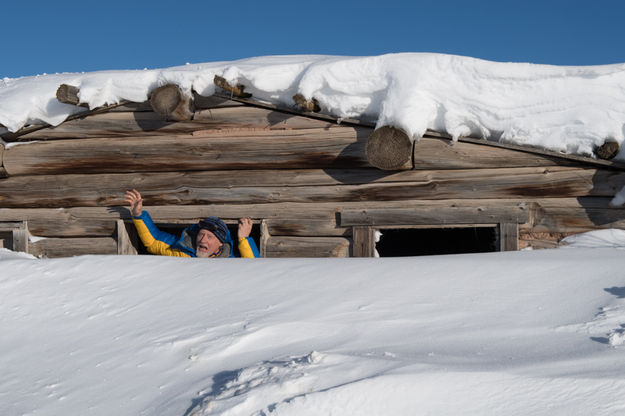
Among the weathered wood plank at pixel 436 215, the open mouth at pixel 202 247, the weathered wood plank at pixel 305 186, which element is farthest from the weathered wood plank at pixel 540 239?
the open mouth at pixel 202 247

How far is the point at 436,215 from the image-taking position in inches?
→ 209

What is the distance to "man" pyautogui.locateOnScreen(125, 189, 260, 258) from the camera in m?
5.57

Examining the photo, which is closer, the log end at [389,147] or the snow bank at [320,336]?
the snow bank at [320,336]

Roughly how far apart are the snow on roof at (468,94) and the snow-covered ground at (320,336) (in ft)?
3.63

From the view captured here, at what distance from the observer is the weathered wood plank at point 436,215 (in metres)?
5.12

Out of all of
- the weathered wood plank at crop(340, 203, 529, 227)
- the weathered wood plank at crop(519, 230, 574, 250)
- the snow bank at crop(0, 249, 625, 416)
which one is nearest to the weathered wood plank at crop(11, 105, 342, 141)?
the weathered wood plank at crop(340, 203, 529, 227)

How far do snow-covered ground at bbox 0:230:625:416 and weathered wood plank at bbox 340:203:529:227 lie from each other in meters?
0.90

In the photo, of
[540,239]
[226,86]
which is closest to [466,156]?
[540,239]

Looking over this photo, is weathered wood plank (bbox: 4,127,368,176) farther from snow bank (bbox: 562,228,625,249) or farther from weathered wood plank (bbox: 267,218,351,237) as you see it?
snow bank (bbox: 562,228,625,249)

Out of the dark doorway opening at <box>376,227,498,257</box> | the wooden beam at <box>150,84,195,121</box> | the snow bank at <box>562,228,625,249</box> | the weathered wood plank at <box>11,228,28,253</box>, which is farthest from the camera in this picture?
the dark doorway opening at <box>376,227,498,257</box>

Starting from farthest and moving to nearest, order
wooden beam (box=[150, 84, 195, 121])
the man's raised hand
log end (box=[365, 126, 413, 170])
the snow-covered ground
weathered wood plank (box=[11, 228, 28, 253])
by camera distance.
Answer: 1. weathered wood plank (box=[11, 228, 28, 253])
2. the man's raised hand
3. wooden beam (box=[150, 84, 195, 121])
4. log end (box=[365, 126, 413, 170])
5. the snow-covered ground

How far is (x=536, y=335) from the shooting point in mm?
2555

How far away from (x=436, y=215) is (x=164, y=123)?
278 cm

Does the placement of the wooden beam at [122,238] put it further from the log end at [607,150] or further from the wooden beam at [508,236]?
the log end at [607,150]
